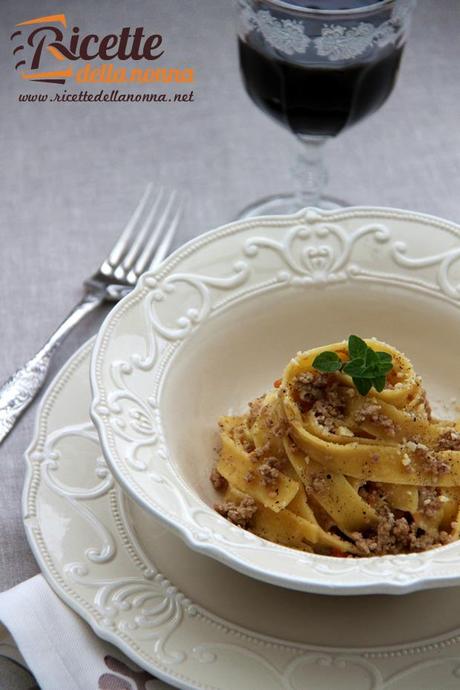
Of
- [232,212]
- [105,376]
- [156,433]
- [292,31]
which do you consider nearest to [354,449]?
[156,433]

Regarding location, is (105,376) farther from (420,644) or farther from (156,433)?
(420,644)

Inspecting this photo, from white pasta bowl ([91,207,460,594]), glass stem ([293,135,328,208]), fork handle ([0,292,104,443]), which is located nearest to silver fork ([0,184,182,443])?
fork handle ([0,292,104,443])

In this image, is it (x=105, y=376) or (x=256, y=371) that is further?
(x=256, y=371)

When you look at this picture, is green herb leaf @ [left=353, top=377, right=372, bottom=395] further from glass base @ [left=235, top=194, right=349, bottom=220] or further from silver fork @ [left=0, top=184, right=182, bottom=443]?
glass base @ [left=235, top=194, right=349, bottom=220]

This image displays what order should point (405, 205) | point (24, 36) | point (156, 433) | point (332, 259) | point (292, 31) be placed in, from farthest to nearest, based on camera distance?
point (24, 36)
point (405, 205)
point (292, 31)
point (332, 259)
point (156, 433)

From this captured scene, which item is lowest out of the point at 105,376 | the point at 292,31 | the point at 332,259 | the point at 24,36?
the point at 105,376

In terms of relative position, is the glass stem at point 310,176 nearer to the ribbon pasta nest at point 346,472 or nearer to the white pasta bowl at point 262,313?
the white pasta bowl at point 262,313

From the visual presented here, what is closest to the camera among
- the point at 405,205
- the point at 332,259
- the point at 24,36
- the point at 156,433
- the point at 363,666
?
the point at 363,666
